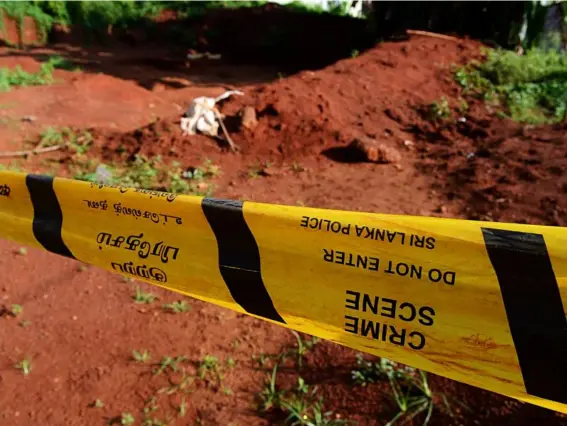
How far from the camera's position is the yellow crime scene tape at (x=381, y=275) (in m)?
1.28

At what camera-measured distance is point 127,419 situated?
2660 mm

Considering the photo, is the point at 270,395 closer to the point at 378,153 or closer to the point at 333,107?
the point at 378,153

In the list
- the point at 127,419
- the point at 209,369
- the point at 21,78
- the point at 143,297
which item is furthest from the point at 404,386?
the point at 21,78

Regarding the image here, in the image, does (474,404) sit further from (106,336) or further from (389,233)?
(106,336)

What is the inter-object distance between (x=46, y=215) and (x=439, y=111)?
21.7ft

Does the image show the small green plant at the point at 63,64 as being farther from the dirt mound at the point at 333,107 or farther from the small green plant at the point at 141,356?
the small green plant at the point at 141,356

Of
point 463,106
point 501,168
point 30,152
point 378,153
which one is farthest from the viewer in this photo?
point 463,106

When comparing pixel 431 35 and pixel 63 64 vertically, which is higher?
pixel 431 35

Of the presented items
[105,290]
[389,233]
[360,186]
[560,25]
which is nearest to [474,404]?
[389,233]

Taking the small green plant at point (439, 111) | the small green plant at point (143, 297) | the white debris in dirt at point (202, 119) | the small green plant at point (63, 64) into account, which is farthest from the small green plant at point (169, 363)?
the small green plant at point (63, 64)

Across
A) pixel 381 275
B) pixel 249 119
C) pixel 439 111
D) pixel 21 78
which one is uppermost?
pixel 381 275

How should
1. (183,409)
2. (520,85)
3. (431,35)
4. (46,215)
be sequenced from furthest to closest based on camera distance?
1. (431,35)
2. (520,85)
3. (183,409)
4. (46,215)

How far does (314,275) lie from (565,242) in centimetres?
71

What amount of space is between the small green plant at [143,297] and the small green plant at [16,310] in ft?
2.62
